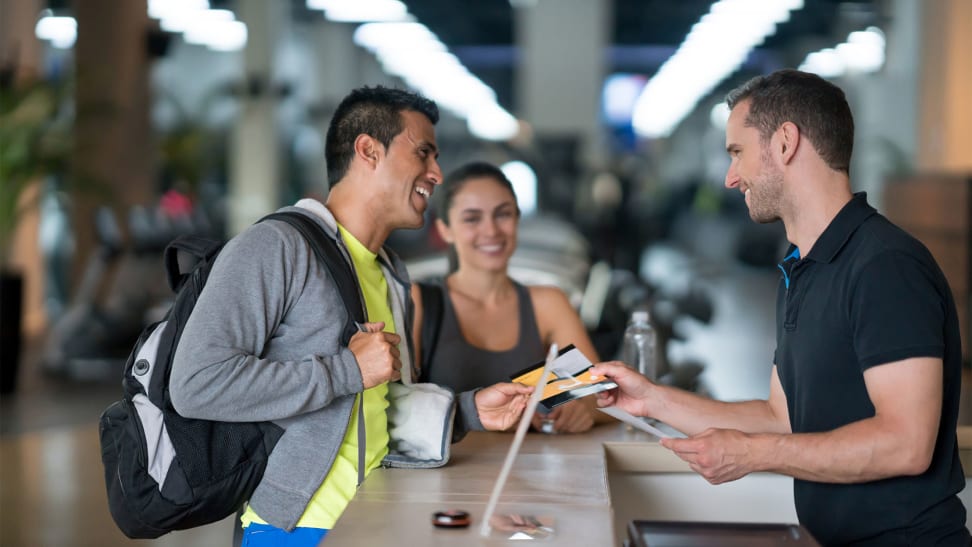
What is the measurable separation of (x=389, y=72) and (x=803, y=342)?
1175 inches

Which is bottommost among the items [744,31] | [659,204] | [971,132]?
[659,204]

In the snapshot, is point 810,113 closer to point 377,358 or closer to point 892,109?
point 377,358

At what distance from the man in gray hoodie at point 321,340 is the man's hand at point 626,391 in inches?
7.0

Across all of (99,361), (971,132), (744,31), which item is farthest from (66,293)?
(744,31)

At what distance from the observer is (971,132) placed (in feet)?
40.3

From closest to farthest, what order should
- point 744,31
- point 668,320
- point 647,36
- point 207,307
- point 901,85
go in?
point 207,307 < point 668,320 < point 901,85 < point 744,31 < point 647,36

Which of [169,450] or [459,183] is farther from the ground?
[459,183]

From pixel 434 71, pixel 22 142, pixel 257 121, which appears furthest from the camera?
pixel 434 71

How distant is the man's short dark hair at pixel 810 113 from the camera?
85.6 inches

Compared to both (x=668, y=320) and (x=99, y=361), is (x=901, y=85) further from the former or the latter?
(x=99, y=361)

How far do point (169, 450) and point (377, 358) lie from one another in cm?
42

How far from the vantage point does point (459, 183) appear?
12.3ft

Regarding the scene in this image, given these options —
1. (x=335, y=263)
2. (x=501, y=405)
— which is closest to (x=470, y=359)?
(x=501, y=405)

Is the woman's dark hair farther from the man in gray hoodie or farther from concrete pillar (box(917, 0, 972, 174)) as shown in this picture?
concrete pillar (box(917, 0, 972, 174))
